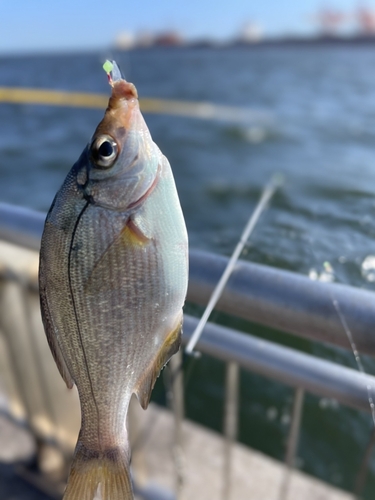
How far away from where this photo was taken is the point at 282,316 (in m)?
1.11

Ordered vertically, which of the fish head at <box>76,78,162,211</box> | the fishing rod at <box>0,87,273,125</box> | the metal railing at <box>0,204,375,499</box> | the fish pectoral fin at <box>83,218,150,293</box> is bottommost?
the fishing rod at <box>0,87,273,125</box>

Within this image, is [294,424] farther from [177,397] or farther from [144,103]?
[144,103]

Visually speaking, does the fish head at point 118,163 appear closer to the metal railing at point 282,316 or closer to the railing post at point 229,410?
the metal railing at point 282,316

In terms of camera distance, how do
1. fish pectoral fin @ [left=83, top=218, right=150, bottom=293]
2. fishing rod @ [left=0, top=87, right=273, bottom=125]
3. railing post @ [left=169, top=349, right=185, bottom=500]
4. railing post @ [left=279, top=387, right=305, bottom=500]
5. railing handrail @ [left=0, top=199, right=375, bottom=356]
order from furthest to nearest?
fishing rod @ [left=0, top=87, right=273, bottom=125], railing post @ [left=169, top=349, right=185, bottom=500], railing post @ [left=279, top=387, right=305, bottom=500], railing handrail @ [left=0, top=199, right=375, bottom=356], fish pectoral fin @ [left=83, top=218, right=150, bottom=293]

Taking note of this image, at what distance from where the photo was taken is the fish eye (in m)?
0.75

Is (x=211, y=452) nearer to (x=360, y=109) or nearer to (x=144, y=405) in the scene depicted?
(x=144, y=405)

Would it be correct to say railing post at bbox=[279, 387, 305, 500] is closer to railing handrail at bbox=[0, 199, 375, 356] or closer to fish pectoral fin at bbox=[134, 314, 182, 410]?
railing handrail at bbox=[0, 199, 375, 356]

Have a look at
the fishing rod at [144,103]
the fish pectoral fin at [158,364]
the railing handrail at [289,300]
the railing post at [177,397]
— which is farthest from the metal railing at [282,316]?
the fishing rod at [144,103]

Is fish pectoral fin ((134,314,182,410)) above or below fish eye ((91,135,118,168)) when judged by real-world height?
below

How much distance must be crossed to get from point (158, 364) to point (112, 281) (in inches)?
6.0

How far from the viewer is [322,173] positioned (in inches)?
372

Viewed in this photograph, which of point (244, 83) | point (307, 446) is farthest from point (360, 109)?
point (307, 446)

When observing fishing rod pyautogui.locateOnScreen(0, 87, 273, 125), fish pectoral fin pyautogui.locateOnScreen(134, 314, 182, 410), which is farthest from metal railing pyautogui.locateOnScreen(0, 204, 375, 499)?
fishing rod pyautogui.locateOnScreen(0, 87, 273, 125)

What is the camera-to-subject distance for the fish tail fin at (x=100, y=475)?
0.73 m
